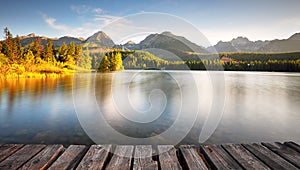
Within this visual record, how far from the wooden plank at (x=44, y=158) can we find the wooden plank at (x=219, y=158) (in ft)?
5.74

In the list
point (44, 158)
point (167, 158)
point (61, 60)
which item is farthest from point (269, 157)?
point (61, 60)

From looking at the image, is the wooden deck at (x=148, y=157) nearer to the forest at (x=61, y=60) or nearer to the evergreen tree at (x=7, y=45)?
the forest at (x=61, y=60)

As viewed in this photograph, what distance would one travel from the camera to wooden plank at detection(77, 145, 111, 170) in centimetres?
174

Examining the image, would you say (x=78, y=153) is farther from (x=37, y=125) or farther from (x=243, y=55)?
(x=243, y=55)

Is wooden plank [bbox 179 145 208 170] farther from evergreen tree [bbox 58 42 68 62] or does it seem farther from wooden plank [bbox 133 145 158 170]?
evergreen tree [bbox 58 42 68 62]

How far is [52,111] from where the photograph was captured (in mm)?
6535

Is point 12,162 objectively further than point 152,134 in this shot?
No

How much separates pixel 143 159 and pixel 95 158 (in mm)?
534

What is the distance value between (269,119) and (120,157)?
5967 mm

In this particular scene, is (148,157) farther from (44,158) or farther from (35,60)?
(35,60)

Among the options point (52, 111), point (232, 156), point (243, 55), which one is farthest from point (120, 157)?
point (243, 55)

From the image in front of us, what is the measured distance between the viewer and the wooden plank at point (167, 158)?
177cm

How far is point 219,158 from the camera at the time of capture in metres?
1.95

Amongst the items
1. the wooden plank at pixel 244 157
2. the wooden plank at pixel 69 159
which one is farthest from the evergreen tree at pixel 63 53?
the wooden plank at pixel 244 157
